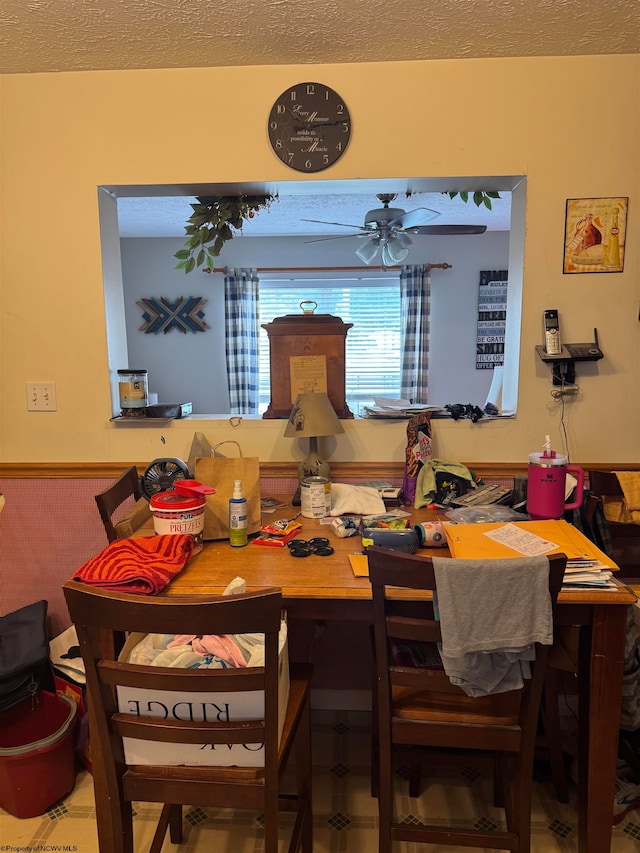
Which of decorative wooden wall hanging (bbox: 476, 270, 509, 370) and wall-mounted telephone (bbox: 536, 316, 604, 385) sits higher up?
decorative wooden wall hanging (bbox: 476, 270, 509, 370)

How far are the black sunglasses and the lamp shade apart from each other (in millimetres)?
390

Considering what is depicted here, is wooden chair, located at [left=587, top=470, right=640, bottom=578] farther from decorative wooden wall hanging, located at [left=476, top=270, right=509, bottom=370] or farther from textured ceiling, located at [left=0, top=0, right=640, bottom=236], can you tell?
decorative wooden wall hanging, located at [left=476, top=270, right=509, bottom=370]

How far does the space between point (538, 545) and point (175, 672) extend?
85 centimetres

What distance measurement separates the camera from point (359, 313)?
4.96 m

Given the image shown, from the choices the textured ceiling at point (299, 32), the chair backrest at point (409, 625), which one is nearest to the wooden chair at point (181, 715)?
the chair backrest at point (409, 625)

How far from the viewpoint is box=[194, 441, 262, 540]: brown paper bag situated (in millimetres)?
1491

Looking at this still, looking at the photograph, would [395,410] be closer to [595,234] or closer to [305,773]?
[595,234]

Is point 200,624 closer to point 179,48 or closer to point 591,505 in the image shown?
point 591,505

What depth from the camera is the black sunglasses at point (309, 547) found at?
4.48 ft

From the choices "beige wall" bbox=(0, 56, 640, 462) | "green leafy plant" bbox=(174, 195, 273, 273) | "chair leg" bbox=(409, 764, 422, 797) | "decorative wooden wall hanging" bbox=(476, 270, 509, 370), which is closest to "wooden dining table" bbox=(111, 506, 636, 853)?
"chair leg" bbox=(409, 764, 422, 797)

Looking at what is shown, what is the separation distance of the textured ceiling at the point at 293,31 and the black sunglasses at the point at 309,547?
147 centimetres

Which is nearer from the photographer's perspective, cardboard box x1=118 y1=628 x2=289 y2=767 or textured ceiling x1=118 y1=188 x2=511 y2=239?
cardboard box x1=118 y1=628 x2=289 y2=767

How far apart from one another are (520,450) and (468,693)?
102 centimetres

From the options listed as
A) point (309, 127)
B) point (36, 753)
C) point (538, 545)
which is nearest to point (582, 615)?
point (538, 545)
